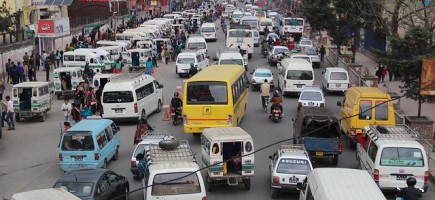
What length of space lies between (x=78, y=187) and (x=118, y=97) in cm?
1273

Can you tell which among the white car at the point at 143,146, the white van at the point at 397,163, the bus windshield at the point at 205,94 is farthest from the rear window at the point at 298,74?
the white van at the point at 397,163

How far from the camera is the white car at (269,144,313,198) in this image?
17.8 m

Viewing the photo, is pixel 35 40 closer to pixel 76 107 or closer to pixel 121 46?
pixel 121 46

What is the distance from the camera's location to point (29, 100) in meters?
30.1

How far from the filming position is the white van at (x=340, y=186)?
12.6 meters

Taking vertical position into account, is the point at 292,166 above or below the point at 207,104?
below

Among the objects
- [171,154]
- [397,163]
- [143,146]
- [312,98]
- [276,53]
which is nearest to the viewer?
[171,154]

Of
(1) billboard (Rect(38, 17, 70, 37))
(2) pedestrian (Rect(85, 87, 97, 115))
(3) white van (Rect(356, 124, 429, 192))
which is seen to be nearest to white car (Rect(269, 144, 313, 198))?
(3) white van (Rect(356, 124, 429, 192))

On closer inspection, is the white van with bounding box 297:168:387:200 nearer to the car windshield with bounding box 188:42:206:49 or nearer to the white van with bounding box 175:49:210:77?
the white van with bounding box 175:49:210:77

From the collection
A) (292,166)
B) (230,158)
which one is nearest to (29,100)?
(230,158)

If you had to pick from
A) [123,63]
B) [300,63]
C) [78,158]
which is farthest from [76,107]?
[123,63]

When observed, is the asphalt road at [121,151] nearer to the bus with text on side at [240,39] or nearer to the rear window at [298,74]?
the rear window at [298,74]

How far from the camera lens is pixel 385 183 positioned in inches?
719

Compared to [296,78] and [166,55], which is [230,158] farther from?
[166,55]
